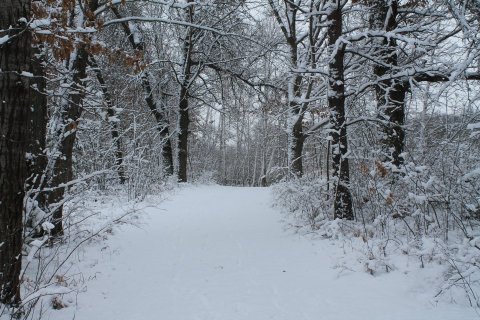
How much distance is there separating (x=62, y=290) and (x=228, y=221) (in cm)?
573

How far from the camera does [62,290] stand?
2891 millimetres

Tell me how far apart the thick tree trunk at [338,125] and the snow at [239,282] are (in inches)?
35.9

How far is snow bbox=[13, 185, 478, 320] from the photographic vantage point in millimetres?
3533

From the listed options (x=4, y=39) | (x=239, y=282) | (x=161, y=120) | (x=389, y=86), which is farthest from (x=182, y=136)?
(x=4, y=39)

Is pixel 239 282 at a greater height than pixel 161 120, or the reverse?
pixel 161 120

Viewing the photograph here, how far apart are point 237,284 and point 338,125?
363 centimetres

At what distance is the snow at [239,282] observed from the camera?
3533 mm

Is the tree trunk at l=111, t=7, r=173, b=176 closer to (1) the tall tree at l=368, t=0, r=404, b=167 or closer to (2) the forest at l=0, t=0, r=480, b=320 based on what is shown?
(2) the forest at l=0, t=0, r=480, b=320

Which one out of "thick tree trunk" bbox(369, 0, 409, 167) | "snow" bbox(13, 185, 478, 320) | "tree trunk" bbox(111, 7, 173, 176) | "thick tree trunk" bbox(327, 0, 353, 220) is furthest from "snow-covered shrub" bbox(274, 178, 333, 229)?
"tree trunk" bbox(111, 7, 173, 176)

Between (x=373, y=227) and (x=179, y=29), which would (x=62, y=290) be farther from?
(x=179, y=29)

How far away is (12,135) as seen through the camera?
2.99 metres

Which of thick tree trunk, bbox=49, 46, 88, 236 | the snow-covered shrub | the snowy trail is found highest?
thick tree trunk, bbox=49, 46, 88, 236

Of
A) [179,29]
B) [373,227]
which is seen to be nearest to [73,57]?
[373,227]

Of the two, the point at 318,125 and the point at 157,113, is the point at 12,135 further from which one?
the point at 157,113
